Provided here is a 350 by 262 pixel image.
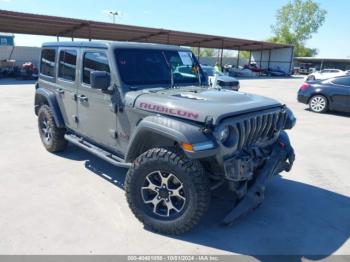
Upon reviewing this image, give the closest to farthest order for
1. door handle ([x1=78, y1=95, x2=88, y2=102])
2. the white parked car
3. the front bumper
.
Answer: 1. the front bumper
2. door handle ([x1=78, y1=95, x2=88, y2=102])
3. the white parked car

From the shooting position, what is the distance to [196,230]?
3311 mm

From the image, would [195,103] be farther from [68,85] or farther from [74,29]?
[74,29]

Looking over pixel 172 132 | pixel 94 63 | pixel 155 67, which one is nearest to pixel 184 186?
pixel 172 132

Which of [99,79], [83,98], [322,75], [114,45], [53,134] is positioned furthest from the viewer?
[322,75]

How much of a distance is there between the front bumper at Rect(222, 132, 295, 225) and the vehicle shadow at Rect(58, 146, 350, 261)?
0.23 meters

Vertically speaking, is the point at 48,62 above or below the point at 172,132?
above

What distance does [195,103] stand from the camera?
124 inches

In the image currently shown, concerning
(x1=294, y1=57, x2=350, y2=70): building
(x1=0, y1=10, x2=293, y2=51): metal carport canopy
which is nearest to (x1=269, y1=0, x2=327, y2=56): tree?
(x1=294, y1=57, x2=350, y2=70): building

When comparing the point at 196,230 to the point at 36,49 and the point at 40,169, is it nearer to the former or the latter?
the point at 40,169

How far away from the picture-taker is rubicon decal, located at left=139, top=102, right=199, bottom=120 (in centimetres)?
296

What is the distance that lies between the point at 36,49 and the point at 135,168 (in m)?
29.4

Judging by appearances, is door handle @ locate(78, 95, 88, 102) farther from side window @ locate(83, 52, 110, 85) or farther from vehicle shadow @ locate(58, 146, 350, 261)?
vehicle shadow @ locate(58, 146, 350, 261)

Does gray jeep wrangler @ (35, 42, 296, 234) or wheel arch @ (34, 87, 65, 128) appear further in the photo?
wheel arch @ (34, 87, 65, 128)

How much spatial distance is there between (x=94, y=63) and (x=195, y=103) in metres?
1.79
